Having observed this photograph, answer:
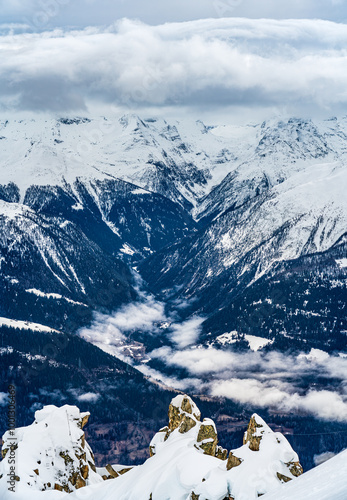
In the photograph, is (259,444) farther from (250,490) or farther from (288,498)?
(288,498)

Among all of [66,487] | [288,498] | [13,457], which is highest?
[288,498]

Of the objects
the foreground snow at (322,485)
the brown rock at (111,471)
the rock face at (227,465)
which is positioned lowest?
the brown rock at (111,471)

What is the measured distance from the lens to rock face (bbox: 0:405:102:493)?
112125 millimetres

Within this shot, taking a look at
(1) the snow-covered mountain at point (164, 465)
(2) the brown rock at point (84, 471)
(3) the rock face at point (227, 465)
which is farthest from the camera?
(2) the brown rock at point (84, 471)

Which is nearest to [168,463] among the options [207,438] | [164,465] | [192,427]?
[164,465]

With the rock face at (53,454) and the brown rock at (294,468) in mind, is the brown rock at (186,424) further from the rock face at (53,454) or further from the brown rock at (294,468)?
the brown rock at (294,468)

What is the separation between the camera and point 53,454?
115812mm

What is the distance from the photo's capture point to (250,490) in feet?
271

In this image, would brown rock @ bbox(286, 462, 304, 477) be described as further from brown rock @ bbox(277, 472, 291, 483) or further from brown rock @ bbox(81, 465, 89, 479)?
brown rock @ bbox(81, 465, 89, 479)

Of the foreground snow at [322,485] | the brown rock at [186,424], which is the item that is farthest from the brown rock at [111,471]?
the foreground snow at [322,485]

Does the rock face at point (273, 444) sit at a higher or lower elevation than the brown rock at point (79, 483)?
higher

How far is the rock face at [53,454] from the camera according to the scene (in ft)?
368

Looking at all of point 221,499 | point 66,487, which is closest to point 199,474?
point 221,499

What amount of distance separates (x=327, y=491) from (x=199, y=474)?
50.0 metres
